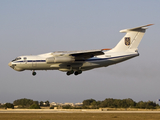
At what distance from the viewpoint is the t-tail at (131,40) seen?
34.9 meters

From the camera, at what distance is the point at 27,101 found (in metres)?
50.0

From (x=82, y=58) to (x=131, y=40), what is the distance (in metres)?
6.86

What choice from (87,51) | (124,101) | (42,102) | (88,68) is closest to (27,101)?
(42,102)

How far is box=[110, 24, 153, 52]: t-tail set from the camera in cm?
3491

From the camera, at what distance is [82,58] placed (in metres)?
32.8

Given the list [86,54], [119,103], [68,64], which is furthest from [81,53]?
[119,103]

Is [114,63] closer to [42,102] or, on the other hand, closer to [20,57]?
[20,57]

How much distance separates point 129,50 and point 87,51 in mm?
6358

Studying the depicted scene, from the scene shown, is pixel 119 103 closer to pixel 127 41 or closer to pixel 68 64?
pixel 127 41

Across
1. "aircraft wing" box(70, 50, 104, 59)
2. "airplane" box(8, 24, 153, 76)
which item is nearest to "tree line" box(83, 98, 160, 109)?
"airplane" box(8, 24, 153, 76)

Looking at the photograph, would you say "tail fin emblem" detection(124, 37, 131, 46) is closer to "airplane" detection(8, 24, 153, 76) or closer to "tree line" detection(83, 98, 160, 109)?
"airplane" detection(8, 24, 153, 76)
